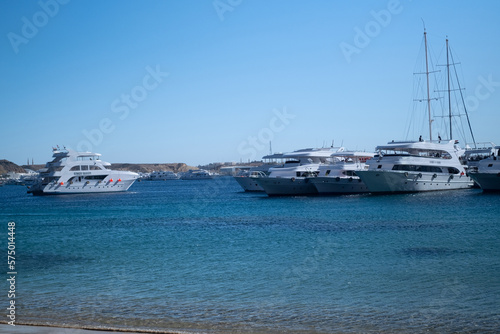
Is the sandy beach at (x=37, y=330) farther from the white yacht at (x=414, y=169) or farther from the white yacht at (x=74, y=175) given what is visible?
the white yacht at (x=74, y=175)

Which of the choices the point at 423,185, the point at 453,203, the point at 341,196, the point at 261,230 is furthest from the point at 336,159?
the point at 261,230

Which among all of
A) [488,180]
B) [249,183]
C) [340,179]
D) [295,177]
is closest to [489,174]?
[488,180]

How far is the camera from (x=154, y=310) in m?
13.6

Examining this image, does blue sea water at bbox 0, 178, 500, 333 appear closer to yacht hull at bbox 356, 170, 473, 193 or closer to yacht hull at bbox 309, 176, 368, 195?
yacht hull at bbox 356, 170, 473, 193

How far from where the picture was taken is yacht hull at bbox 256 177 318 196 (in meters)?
62.7

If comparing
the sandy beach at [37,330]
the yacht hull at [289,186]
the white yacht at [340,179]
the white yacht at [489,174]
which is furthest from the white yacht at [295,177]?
the sandy beach at [37,330]

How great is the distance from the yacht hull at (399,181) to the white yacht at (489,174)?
396 cm

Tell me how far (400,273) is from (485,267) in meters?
2.94

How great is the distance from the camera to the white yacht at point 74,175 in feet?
263

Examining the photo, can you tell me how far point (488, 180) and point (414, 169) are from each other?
7.17m

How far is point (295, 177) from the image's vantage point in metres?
63.1

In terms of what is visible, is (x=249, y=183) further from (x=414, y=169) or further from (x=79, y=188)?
(x=414, y=169)

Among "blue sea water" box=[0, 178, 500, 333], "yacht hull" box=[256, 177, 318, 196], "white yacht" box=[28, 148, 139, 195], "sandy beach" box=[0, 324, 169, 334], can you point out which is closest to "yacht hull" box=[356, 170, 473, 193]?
"yacht hull" box=[256, 177, 318, 196]

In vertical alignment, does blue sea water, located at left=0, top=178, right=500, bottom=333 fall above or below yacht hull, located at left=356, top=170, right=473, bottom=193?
below
